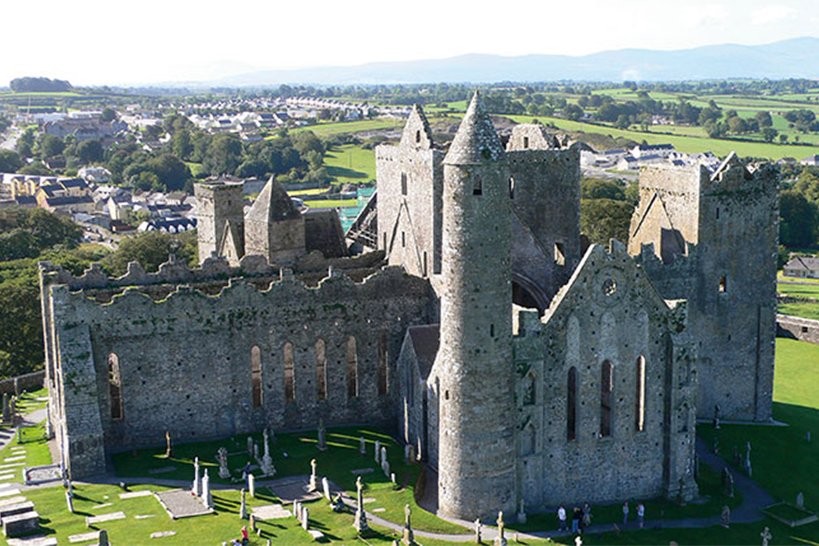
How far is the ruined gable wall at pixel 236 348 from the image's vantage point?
4459 centimetres

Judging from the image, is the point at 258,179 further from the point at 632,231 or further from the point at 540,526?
the point at 540,526

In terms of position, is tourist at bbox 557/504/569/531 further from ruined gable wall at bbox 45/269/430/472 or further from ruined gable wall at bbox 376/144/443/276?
ruined gable wall at bbox 376/144/443/276

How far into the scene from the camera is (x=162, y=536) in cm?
3606

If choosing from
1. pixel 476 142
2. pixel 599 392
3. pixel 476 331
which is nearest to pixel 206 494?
pixel 476 331

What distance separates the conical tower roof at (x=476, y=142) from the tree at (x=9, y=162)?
170305 millimetres

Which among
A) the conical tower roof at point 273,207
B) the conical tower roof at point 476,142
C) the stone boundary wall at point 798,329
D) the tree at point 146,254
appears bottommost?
the stone boundary wall at point 798,329

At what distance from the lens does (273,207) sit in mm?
55062

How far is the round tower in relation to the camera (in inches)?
1469

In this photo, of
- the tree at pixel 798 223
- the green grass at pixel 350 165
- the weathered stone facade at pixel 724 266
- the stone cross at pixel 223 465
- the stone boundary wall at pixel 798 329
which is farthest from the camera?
the green grass at pixel 350 165

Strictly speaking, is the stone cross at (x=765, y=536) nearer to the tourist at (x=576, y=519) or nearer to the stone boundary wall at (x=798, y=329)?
the tourist at (x=576, y=519)

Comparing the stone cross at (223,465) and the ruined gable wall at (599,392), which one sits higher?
the ruined gable wall at (599,392)

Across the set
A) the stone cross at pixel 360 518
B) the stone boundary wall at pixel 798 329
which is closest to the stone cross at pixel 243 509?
the stone cross at pixel 360 518

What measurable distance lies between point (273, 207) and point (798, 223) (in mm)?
85039

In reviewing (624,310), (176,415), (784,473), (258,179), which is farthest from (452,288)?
(258,179)
